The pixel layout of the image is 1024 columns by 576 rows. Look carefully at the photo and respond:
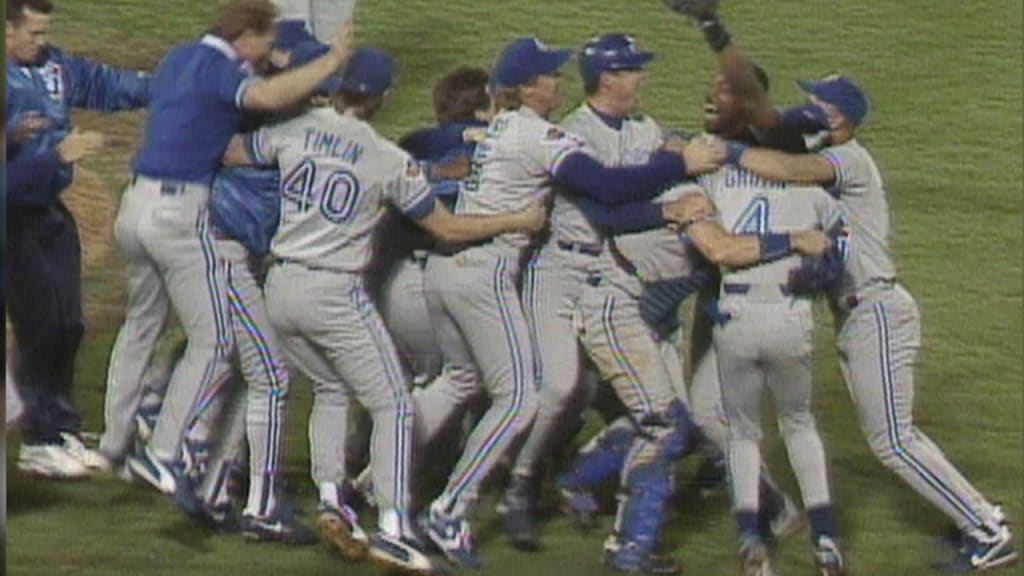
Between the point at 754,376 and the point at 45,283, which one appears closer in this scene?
the point at 754,376

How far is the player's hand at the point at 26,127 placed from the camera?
271 inches

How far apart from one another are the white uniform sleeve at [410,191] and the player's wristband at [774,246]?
0.75 meters

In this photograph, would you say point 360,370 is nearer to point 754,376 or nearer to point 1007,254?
point 754,376

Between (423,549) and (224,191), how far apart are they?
96 cm

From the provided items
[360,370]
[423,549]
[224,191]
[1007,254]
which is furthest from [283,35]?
[1007,254]

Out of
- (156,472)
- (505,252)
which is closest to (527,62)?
(505,252)

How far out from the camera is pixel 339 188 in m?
6.50

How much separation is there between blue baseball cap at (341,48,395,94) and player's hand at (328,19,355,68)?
0.10ft

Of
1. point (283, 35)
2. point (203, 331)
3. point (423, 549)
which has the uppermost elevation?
point (283, 35)

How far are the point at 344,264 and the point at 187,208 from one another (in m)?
0.46

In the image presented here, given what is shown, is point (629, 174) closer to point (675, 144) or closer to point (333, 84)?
point (675, 144)

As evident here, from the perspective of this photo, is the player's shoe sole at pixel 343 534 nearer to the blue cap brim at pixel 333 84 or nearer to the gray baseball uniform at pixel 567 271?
the gray baseball uniform at pixel 567 271

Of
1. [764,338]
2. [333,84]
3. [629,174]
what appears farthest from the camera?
[629,174]

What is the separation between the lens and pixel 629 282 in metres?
6.74
